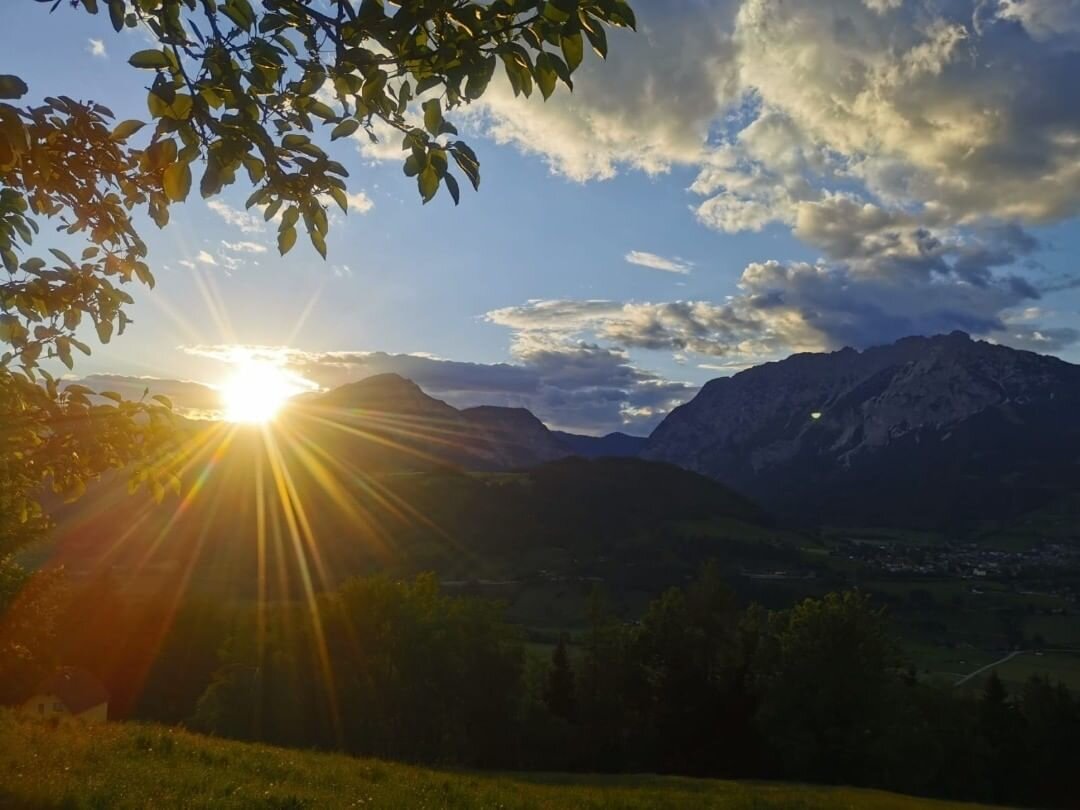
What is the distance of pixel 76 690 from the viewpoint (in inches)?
2776

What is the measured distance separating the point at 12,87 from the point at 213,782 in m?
13.9

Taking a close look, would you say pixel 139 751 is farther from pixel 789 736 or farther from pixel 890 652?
pixel 890 652

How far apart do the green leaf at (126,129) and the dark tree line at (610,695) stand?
5560cm

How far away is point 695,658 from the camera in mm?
73938

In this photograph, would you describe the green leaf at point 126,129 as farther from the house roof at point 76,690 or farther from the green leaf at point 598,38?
the house roof at point 76,690

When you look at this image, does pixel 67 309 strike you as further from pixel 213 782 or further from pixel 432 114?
pixel 213 782

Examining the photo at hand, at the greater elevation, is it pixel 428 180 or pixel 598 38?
pixel 598 38

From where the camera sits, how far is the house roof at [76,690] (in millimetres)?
66938

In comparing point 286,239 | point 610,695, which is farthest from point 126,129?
point 610,695

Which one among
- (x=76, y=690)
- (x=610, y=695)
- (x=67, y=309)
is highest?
(x=67, y=309)

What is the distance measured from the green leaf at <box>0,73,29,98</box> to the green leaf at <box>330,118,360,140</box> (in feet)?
4.96

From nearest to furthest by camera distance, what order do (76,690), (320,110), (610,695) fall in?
(320,110) → (76,690) → (610,695)

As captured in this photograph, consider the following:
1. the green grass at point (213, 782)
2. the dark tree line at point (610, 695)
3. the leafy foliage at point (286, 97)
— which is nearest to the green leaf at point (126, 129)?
the leafy foliage at point (286, 97)

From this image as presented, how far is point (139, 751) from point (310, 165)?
17704 mm
